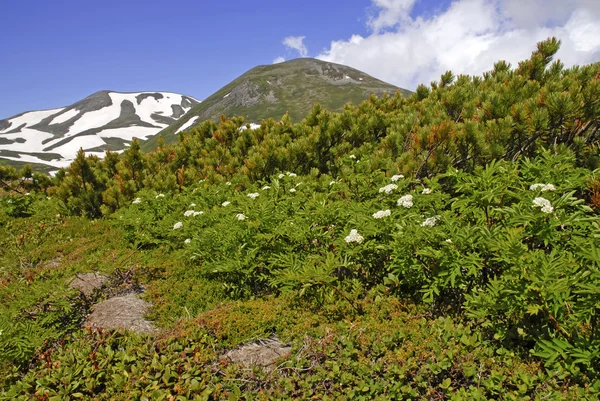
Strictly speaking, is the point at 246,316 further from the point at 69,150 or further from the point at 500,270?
the point at 69,150

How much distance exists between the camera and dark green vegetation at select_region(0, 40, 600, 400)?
301 centimetres

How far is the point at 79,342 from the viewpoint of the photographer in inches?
166

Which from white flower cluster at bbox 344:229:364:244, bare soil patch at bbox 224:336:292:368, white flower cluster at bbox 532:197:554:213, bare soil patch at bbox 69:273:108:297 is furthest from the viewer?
bare soil patch at bbox 69:273:108:297

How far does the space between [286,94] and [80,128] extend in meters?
108

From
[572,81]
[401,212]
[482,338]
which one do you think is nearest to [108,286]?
[401,212]

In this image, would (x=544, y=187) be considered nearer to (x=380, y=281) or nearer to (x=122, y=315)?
(x=380, y=281)

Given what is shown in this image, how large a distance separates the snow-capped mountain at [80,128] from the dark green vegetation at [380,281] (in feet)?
438

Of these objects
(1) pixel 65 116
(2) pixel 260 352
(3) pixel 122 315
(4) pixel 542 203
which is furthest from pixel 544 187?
(1) pixel 65 116

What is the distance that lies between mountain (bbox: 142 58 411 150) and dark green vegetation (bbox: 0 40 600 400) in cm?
12952

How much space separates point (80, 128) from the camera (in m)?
170

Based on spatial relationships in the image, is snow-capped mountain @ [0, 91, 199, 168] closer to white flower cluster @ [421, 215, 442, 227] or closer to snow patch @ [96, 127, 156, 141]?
snow patch @ [96, 127, 156, 141]

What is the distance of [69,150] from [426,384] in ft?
566

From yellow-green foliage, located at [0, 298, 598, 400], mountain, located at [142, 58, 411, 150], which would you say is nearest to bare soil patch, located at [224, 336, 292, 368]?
yellow-green foliage, located at [0, 298, 598, 400]

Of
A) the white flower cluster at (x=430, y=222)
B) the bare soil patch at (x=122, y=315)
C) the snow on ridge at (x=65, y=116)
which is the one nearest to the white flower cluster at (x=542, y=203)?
the white flower cluster at (x=430, y=222)
